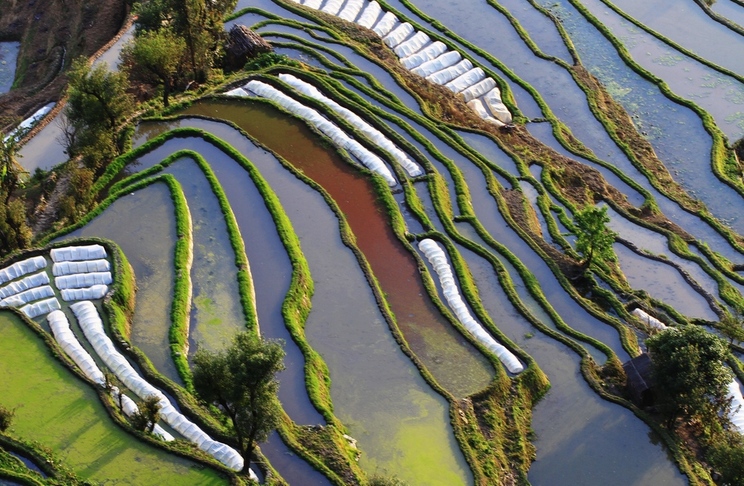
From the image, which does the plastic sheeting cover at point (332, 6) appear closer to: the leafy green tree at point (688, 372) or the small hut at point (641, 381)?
the small hut at point (641, 381)

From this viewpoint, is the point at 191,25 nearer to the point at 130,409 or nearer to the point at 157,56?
the point at 157,56

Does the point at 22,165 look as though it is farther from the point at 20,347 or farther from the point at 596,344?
the point at 596,344

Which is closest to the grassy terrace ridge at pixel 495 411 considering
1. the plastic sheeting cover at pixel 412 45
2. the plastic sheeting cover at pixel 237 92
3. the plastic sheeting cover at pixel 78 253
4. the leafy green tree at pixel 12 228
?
the plastic sheeting cover at pixel 78 253

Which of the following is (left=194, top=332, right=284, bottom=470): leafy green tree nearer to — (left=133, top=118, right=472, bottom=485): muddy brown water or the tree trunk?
(left=133, top=118, right=472, bottom=485): muddy brown water

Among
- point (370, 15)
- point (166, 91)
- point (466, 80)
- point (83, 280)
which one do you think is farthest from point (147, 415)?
point (370, 15)

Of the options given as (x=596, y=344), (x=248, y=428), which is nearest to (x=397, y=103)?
(x=596, y=344)

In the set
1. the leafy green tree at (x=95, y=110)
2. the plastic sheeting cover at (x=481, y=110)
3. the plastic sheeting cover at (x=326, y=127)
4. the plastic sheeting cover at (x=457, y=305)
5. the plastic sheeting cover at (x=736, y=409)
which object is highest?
the plastic sheeting cover at (x=481, y=110)
